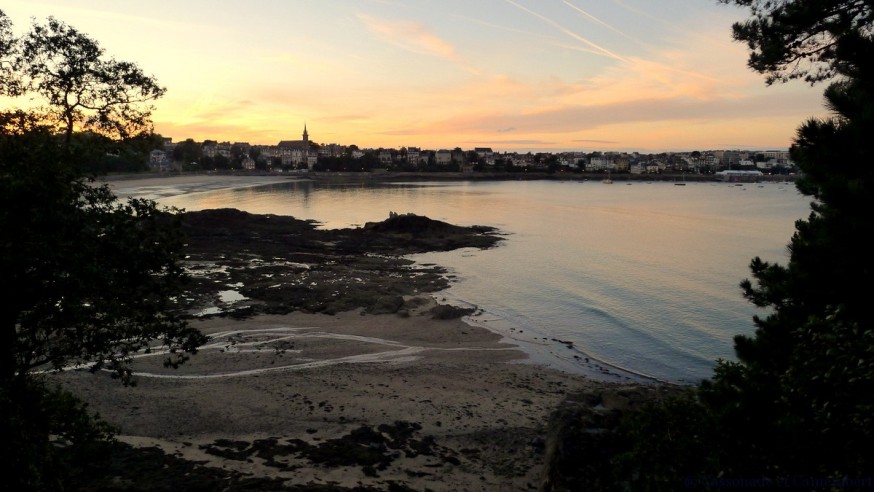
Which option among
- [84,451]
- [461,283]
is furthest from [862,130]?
[461,283]

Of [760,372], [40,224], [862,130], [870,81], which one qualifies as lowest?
[760,372]

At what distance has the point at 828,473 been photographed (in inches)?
251

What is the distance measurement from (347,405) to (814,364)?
42.3 ft

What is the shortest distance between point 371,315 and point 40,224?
20.7 metres

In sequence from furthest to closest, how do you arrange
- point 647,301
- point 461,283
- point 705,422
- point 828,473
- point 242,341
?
1. point 461,283
2. point 647,301
3. point 242,341
4. point 705,422
5. point 828,473

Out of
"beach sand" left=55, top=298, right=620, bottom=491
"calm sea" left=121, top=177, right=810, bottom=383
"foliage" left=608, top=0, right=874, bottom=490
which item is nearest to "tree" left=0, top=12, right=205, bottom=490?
"beach sand" left=55, top=298, right=620, bottom=491

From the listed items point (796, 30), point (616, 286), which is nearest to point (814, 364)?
point (796, 30)

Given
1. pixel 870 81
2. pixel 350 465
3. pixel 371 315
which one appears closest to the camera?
pixel 870 81

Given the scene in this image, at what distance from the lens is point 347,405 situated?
53.7 feet

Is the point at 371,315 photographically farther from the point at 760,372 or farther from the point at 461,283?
the point at 760,372

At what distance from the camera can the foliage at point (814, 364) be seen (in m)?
6.49

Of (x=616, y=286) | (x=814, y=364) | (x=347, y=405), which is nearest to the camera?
(x=814, y=364)

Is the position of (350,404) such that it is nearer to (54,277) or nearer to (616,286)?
(54,277)

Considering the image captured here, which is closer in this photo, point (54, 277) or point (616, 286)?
point (54, 277)
